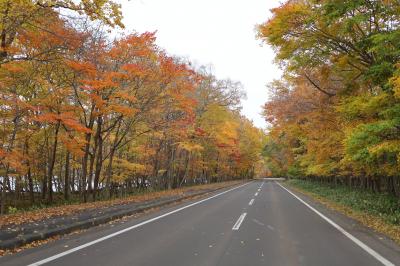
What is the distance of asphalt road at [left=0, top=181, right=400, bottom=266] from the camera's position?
6.85 m

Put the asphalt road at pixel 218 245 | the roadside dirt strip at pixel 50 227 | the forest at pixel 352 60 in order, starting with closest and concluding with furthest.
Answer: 1. the asphalt road at pixel 218 245
2. the roadside dirt strip at pixel 50 227
3. the forest at pixel 352 60

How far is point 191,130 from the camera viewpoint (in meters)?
34.2

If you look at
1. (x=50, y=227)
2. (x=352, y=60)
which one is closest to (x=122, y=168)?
(x=352, y=60)

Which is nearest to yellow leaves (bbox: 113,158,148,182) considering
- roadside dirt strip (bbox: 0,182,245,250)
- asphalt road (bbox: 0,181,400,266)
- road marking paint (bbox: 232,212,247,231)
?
roadside dirt strip (bbox: 0,182,245,250)

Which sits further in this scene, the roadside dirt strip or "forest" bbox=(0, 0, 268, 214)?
"forest" bbox=(0, 0, 268, 214)

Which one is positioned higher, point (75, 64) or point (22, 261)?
point (75, 64)

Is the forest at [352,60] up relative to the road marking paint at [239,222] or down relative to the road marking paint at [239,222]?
up

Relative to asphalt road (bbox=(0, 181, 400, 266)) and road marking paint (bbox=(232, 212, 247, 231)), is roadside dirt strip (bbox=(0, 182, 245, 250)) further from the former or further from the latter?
road marking paint (bbox=(232, 212, 247, 231))

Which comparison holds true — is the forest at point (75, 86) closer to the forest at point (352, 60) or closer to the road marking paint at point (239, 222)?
the forest at point (352, 60)

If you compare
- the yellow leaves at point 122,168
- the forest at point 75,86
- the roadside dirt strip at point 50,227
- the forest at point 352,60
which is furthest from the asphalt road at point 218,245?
the yellow leaves at point 122,168

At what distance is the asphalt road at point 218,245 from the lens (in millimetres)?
6852

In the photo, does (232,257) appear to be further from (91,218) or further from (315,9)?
(315,9)

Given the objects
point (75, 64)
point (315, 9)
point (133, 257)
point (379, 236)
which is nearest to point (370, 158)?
point (379, 236)

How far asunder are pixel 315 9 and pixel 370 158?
517 cm
